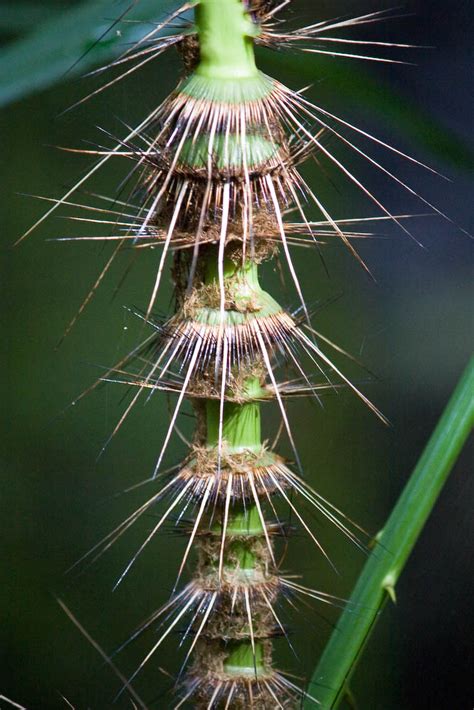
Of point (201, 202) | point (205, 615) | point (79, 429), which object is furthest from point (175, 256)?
point (79, 429)

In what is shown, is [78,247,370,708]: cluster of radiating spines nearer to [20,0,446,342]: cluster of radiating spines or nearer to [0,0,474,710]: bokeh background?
[20,0,446,342]: cluster of radiating spines

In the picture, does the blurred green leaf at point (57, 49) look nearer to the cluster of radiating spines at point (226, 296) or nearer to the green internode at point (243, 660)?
the cluster of radiating spines at point (226, 296)

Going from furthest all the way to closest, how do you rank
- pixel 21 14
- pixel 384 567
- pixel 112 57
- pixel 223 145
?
pixel 21 14, pixel 112 57, pixel 384 567, pixel 223 145

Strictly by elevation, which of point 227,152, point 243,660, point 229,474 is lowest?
point 243,660

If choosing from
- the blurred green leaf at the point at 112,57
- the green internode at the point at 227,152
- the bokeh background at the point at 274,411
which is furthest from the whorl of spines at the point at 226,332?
the bokeh background at the point at 274,411

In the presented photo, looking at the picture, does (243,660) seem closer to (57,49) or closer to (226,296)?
(226,296)

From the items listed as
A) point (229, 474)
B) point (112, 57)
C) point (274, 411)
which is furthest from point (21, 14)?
point (229, 474)

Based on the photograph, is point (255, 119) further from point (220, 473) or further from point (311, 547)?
point (311, 547)
